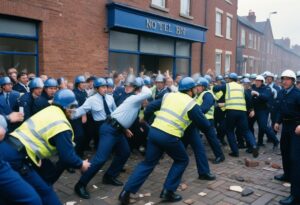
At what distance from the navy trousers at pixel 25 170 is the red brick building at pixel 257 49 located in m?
21.0

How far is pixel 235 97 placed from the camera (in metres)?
7.05

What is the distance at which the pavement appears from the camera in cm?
458

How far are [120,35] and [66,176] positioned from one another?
7.01 metres

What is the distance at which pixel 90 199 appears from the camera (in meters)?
4.58

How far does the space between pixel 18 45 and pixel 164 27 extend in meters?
6.59

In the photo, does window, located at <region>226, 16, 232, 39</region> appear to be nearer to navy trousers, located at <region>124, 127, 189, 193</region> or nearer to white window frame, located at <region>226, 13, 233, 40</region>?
white window frame, located at <region>226, 13, 233, 40</region>

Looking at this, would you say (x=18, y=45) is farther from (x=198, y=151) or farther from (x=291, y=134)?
(x=291, y=134)

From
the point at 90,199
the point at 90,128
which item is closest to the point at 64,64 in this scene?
the point at 90,128

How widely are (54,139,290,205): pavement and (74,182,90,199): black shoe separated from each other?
0.06 metres

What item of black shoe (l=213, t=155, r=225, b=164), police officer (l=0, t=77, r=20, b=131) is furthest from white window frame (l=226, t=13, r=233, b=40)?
police officer (l=0, t=77, r=20, b=131)

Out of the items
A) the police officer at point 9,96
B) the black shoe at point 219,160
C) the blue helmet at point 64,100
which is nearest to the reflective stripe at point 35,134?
the blue helmet at point 64,100

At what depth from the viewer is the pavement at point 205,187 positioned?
4578 mm

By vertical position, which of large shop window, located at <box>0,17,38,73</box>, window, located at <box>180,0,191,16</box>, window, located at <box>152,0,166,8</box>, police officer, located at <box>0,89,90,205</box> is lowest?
police officer, located at <box>0,89,90,205</box>

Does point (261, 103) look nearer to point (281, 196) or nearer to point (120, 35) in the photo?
point (281, 196)
